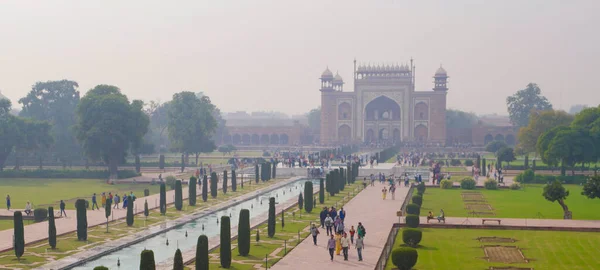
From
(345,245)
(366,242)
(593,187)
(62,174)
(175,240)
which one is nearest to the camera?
(345,245)

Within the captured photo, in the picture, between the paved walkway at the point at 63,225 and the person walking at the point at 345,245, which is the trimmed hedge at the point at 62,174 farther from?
the person walking at the point at 345,245

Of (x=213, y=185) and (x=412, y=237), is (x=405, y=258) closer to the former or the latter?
(x=412, y=237)

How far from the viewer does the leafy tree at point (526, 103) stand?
3273 inches

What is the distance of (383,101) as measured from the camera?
87188 mm

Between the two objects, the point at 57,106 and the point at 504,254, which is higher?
the point at 57,106

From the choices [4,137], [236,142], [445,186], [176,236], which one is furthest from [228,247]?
[236,142]

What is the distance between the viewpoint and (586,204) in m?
29.3

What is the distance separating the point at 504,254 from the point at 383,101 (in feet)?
227

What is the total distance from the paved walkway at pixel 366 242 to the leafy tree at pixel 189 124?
80.2 ft

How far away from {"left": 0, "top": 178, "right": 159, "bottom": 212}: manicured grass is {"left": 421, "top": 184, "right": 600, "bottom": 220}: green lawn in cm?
1298

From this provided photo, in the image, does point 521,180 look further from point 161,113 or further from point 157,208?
point 161,113

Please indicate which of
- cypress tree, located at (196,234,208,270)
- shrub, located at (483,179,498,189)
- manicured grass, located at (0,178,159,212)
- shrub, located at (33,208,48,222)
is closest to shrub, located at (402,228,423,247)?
cypress tree, located at (196,234,208,270)

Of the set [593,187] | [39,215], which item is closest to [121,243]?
[39,215]

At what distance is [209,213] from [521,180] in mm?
18848
